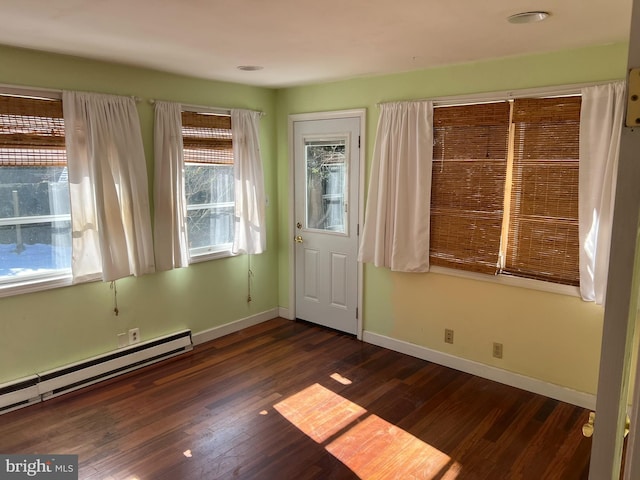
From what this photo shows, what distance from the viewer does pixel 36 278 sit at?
3.33m

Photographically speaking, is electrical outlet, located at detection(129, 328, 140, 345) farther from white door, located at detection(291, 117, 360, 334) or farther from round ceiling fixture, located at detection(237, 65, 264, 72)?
round ceiling fixture, located at detection(237, 65, 264, 72)

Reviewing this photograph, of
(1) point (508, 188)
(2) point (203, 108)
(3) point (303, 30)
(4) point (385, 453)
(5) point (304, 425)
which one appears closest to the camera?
(3) point (303, 30)

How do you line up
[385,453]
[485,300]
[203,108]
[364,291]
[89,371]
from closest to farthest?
[385,453]
[89,371]
[485,300]
[203,108]
[364,291]

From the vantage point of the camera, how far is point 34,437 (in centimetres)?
289

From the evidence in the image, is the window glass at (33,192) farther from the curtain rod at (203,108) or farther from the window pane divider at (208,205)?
the window pane divider at (208,205)

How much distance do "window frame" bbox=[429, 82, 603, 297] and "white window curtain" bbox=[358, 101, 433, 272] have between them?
0.17 m

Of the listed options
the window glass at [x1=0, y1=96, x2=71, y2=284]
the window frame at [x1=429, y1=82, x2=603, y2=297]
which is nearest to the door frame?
the window frame at [x1=429, y1=82, x2=603, y2=297]

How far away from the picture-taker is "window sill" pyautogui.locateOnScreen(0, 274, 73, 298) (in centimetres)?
318

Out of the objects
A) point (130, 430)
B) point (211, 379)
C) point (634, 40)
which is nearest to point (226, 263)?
point (211, 379)

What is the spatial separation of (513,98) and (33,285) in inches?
143

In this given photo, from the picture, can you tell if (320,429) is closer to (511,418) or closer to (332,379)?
(332,379)

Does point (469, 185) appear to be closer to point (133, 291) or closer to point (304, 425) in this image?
point (304, 425)

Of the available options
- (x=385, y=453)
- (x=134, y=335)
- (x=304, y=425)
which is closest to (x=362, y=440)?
(x=385, y=453)

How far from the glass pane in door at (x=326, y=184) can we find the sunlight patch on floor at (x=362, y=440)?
5.73ft
